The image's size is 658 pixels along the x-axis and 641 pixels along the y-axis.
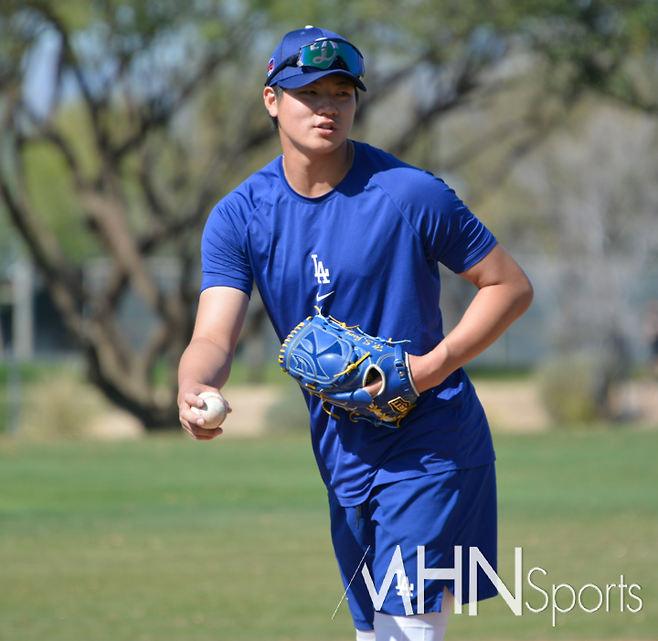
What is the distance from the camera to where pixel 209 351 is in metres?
2.80

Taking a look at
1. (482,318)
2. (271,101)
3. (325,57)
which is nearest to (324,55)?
(325,57)

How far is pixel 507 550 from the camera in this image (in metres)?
7.31

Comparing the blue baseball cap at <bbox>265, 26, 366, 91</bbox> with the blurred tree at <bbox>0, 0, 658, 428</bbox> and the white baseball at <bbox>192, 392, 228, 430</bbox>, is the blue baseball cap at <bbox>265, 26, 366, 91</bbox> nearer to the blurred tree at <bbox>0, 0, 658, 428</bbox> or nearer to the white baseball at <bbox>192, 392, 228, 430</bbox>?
the white baseball at <bbox>192, 392, 228, 430</bbox>

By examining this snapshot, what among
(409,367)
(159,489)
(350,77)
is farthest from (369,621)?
(159,489)

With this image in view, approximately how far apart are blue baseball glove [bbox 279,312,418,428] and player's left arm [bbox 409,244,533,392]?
56 millimetres

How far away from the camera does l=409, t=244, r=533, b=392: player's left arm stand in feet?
9.04

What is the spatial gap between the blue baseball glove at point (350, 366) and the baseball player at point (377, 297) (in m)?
0.04

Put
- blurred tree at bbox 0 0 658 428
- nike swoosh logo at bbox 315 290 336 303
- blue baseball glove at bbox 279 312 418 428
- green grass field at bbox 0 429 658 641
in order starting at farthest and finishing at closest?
blurred tree at bbox 0 0 658 428
green grass field at bbox 0 429 658 641
nike swoosh logo at bbox 315 290 336 303
blue baseball glove at bbox 279 312 418 428

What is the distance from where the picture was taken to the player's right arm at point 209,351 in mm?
2506

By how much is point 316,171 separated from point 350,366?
0.62 metres

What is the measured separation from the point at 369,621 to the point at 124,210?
1582 cm

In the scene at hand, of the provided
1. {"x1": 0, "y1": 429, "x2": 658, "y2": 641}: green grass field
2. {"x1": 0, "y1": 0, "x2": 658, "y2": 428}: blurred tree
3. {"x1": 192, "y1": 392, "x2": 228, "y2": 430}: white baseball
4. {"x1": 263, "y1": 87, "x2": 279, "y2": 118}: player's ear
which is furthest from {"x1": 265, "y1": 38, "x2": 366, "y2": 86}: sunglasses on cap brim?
{"x1": 0, "y1": 0, "x2": 658, "y2": 428}: blurred tree

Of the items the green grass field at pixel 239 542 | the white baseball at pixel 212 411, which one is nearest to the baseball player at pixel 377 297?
the white baseball at pixel 212 411

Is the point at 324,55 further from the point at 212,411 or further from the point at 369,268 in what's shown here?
the point at 212,411
